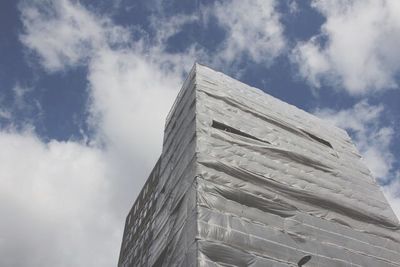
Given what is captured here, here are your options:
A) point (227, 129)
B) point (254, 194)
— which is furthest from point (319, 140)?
point (254, 194)

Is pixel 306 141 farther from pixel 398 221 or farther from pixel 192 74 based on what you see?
pixel 192 74

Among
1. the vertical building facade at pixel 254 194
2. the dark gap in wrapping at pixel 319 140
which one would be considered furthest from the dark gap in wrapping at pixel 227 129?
the dark gap in wrapping at pixel 319 140

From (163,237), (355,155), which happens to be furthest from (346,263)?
(355,155)

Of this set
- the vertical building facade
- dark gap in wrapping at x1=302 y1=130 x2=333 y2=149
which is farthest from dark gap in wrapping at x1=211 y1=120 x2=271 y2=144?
dark gap in wrapping at x1=302 y1=130 x2=333 y2=149

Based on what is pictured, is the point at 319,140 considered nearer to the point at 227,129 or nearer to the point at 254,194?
the point at 227,129

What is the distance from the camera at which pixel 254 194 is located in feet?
18.8

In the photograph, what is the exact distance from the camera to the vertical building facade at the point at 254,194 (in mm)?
4816

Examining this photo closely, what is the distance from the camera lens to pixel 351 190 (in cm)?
791

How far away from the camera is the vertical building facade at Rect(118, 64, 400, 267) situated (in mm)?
4816

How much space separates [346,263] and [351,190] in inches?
115

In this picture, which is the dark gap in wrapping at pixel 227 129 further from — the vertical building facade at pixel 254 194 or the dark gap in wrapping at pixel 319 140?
the dark gap in wrapping at pixel 319 140

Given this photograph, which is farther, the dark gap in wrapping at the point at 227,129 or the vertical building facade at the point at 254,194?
the dark gap in wrapping at the point at 227,129

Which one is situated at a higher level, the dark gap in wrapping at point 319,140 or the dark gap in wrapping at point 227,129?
the dark gap in wrapping at point 319,140

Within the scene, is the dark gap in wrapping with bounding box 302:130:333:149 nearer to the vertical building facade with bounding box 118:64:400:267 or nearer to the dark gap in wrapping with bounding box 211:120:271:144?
the vertical building facade with bounding box 118:64:400:267
